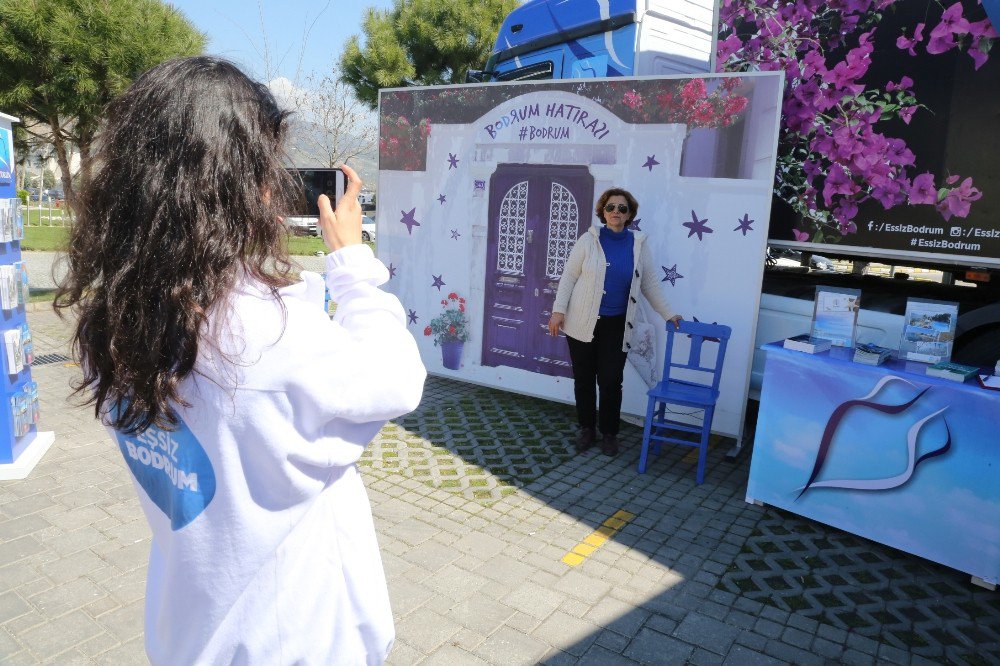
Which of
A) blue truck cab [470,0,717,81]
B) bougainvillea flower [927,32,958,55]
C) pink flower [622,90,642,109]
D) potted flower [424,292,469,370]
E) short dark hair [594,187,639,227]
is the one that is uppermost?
blue truck cab [470,0,717,81]

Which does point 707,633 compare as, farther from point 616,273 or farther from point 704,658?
point 616,273

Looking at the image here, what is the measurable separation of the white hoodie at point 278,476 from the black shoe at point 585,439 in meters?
4.03

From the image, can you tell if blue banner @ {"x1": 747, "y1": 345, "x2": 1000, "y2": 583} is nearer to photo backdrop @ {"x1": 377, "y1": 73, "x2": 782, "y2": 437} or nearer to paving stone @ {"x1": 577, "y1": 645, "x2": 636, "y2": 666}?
photo backdrop @ {"x1": 377, "y1": 73, "x2": 782, "y2": 437}

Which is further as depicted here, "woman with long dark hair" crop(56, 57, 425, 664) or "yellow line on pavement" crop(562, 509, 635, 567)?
"yellow line on pavement" crop(562, 509, 635, 567)

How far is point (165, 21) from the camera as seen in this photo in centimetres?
905

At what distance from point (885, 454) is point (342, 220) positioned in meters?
3.50

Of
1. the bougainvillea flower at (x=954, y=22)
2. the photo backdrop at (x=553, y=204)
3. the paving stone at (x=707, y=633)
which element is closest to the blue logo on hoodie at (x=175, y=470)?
the paving stone at (x=707, y=633)

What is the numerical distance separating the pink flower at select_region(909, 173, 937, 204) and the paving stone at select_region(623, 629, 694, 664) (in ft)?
11.4

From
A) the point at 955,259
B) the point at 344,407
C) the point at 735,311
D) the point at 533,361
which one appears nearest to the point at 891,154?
the point at 955,259

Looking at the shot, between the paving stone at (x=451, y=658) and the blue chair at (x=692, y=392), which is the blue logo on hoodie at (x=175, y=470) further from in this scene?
the blue chair at (x=692, y=392)

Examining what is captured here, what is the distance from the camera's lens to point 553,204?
5.84m

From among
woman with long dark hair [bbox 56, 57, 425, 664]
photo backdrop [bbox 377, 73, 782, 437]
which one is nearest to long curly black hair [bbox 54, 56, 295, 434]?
woman with long dark hair [bbox 56, 57, 425, 664]

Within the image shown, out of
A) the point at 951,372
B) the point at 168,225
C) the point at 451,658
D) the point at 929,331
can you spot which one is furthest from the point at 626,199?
the point at 168,225

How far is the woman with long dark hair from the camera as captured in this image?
98 cm
